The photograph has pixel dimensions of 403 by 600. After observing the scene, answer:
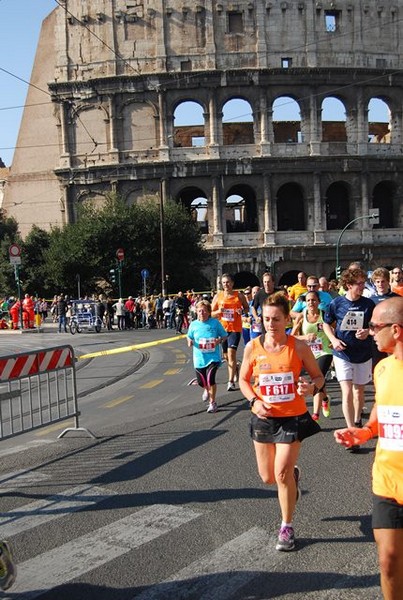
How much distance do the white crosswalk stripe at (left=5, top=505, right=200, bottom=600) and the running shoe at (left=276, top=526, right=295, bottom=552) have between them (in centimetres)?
89

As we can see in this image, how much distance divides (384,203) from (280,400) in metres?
45.5

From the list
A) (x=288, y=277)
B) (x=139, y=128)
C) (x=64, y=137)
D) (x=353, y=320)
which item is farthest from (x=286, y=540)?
(x=64, y=137)

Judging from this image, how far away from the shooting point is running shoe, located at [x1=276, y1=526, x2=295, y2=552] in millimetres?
4422

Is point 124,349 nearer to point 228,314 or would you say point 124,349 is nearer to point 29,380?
point 228,314

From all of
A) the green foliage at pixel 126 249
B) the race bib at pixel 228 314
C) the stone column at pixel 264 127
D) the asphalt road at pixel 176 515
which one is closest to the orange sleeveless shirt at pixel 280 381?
the asphalt road at pixel 176 515

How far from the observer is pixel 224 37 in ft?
141

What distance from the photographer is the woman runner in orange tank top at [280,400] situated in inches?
180

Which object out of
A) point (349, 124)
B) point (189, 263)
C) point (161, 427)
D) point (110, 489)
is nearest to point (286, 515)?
point (110, 489)

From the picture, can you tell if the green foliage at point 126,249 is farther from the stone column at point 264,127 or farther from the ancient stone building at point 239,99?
the stone column at point 264,127

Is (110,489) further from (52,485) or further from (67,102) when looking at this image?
(67,102)

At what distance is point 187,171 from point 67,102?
10041mm

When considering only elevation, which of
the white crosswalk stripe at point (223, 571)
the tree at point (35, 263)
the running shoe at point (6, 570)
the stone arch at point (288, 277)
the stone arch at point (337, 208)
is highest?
the stone arch at point (337, 208)

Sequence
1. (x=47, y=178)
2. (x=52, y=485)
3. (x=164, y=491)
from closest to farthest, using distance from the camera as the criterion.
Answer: (x=164, y=491) → (x=52, y=485) → (x=47, y=178)

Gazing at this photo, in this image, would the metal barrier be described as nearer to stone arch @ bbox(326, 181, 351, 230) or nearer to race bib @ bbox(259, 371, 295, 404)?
race bib @ bbox(259, 371, 295, 404)
